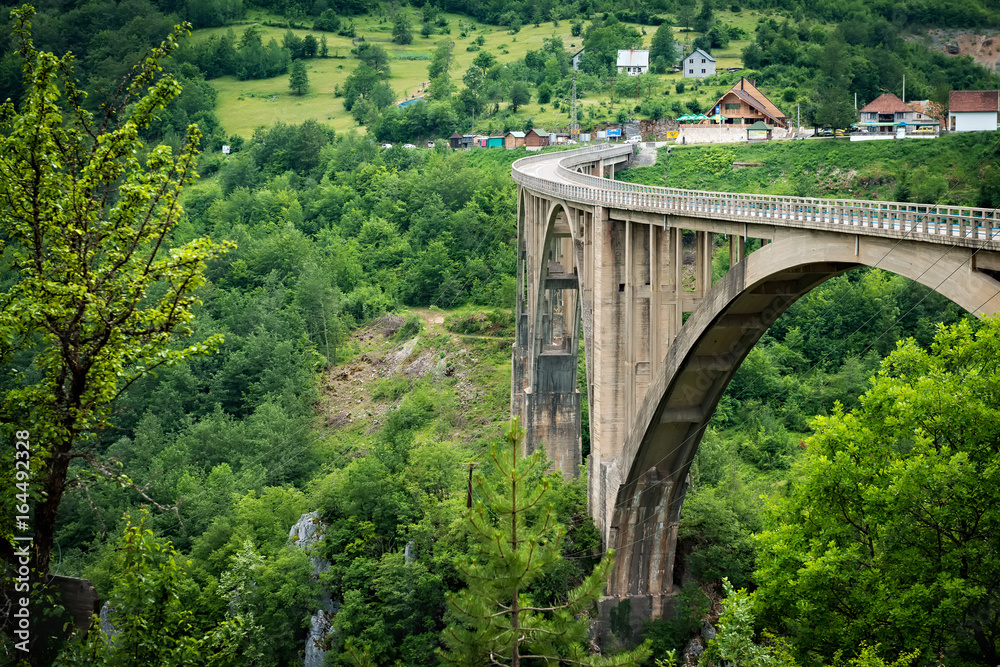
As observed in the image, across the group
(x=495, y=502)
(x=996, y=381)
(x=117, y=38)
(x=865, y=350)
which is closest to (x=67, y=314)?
(x=495, y=502)

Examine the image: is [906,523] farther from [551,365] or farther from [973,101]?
[973,101]

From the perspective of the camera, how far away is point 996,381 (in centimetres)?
1986

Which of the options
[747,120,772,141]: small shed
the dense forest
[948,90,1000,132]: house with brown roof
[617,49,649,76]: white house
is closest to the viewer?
the dense forest

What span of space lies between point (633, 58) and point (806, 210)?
387 ft

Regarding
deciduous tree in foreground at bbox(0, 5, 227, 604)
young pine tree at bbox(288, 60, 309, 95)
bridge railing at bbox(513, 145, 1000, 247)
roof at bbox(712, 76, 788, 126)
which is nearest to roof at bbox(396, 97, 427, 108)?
young pine tree at bbox(288, 60, 309, 95)

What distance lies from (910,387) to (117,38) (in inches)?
5337

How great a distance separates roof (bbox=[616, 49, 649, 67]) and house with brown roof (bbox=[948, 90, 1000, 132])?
5801 centimetres

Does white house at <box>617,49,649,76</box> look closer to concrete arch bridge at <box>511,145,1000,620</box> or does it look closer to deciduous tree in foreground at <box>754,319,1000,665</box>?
concrete arch bridge at <box>511,145,1000,620</box>

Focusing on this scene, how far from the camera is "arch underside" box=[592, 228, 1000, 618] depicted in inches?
825

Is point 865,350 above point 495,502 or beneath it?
beneath

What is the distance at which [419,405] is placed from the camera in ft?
202

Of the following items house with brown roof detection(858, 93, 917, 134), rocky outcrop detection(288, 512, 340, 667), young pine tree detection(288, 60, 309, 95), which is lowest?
rocky outcrop detection(288, 512, 340, 667)

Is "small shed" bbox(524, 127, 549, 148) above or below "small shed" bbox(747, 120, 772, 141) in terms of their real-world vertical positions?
below

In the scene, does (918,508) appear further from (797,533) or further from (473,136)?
(473,136)
